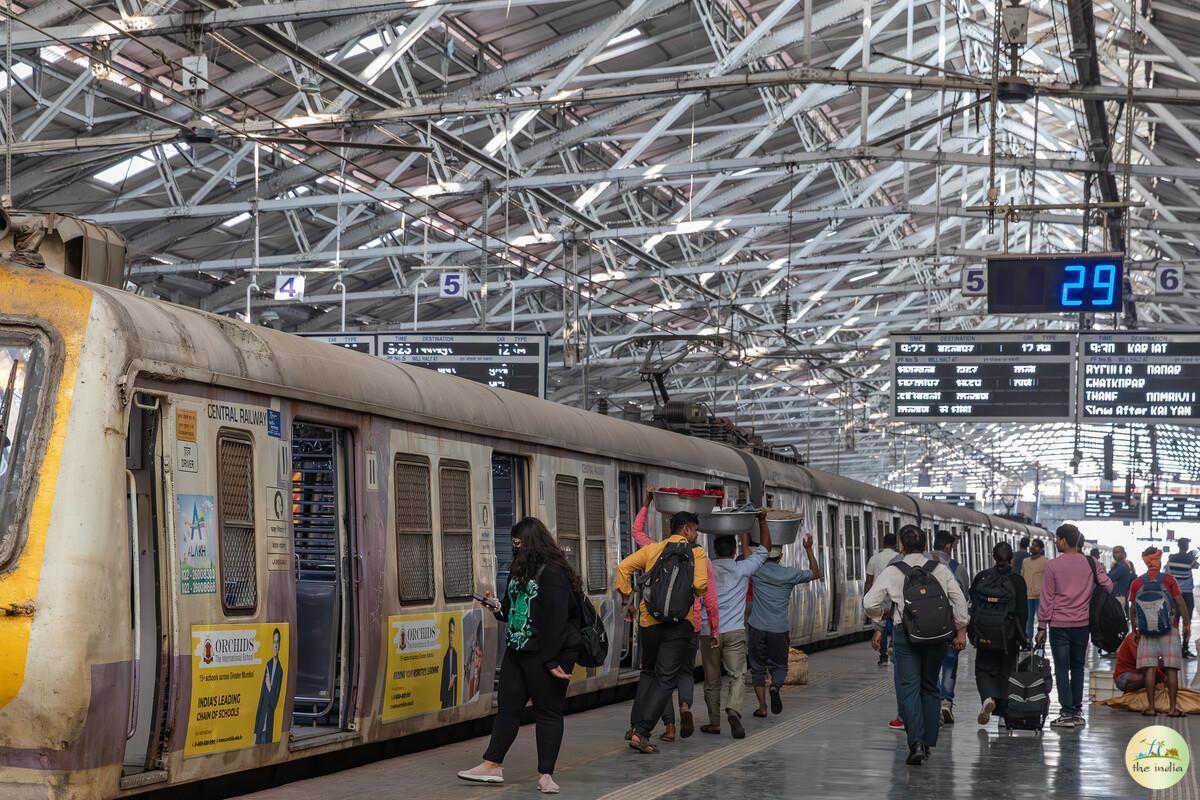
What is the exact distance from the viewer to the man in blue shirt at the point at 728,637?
41.0ft

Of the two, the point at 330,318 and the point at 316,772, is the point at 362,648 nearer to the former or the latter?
the point at 316,772

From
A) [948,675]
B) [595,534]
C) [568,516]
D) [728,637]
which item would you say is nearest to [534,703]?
[728,637]

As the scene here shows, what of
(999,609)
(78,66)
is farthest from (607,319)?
(999,609)

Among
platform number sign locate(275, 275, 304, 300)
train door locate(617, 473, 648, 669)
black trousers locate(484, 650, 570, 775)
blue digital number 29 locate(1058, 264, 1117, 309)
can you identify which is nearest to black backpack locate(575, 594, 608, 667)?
black trousers locate(484, 650, 570, 775)

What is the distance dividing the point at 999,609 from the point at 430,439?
5134mm

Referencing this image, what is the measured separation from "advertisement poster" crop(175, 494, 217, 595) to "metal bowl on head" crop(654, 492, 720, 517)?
5.25 m

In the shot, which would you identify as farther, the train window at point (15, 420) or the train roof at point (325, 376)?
the train roof at point (325, 376)

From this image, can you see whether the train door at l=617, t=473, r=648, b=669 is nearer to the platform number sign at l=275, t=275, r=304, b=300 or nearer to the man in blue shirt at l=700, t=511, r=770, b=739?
the man in blue shirt at l=700, t=511, r=770, b=739

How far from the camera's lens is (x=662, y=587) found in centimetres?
1107

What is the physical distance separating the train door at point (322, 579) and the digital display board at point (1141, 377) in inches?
733

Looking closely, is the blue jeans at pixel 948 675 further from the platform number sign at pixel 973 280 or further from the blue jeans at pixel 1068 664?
the platform number sign at pixel 973 280

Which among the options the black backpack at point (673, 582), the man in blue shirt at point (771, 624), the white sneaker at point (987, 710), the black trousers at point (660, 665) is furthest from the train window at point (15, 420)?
the white sneaker at point (987, 710)

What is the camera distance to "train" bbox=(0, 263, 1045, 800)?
280 inches

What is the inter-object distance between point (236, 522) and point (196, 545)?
470 mm
